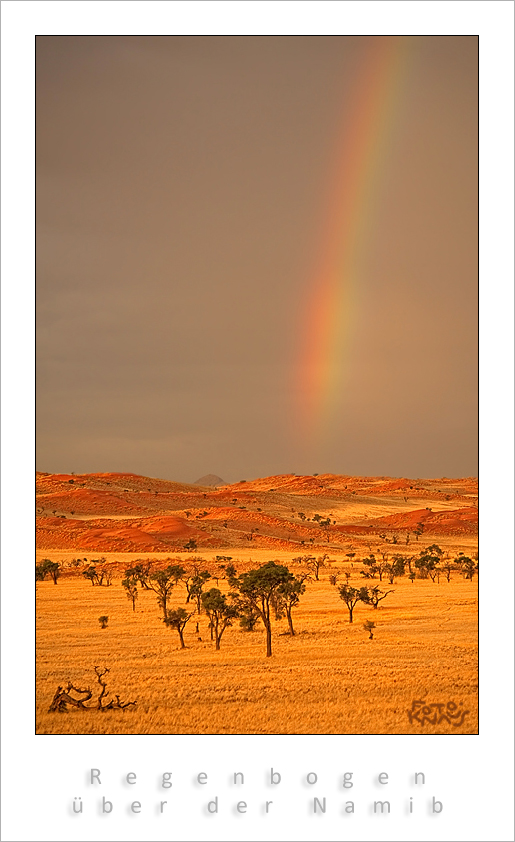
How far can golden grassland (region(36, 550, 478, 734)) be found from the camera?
18.8 metres

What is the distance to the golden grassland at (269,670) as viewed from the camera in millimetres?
18766

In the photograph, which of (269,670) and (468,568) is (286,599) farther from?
(468,568)

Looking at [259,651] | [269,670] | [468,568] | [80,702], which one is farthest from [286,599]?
[468,568]

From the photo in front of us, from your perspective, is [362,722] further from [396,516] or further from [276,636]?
[396,516]

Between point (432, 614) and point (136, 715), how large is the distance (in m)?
20.7

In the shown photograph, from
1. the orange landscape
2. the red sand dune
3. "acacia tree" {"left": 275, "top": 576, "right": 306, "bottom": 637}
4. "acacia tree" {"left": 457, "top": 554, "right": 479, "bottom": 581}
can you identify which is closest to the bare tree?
the orange landscape

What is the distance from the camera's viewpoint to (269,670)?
79.0 ft

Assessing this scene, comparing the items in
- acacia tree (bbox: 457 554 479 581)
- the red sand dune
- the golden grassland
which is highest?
the golden grassland

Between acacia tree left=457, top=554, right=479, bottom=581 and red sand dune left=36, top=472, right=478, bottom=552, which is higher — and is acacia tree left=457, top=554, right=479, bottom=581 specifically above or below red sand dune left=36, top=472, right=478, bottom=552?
above

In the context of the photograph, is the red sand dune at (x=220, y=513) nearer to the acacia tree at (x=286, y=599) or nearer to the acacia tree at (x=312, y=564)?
the acacia tree at (x=312, y=564)

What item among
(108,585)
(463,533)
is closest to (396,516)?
(463,533)

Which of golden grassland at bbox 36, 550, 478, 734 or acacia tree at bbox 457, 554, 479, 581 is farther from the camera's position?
acacia tree at bbox 457, 554, 479, 581

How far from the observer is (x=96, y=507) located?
116250 mm

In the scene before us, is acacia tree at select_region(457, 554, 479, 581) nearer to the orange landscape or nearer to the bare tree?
the orange landscape
